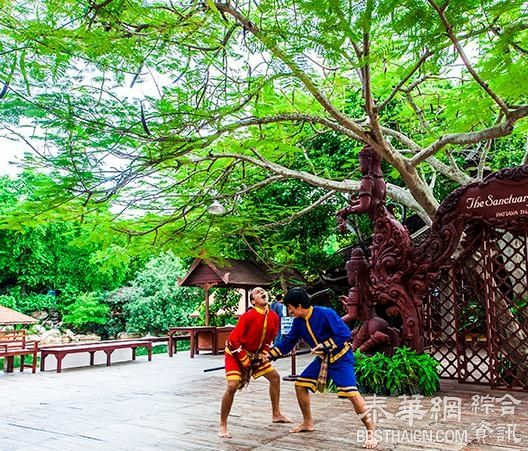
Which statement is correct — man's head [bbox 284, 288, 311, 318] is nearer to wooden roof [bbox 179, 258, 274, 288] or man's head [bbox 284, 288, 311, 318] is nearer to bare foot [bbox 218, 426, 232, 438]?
bare foot [bbox 218, 426, 232, 438]

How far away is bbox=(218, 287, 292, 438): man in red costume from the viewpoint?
15.5 feet

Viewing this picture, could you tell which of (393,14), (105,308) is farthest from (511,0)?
(105,308)

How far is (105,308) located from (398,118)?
652 inches

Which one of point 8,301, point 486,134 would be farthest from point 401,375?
point 8,301

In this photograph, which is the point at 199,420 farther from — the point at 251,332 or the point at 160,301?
the point at 160,301

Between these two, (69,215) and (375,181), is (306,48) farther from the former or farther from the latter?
(69,215)

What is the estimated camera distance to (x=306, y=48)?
4.62 m

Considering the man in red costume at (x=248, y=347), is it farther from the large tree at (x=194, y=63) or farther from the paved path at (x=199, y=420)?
the large tree at (x=194, y=63)

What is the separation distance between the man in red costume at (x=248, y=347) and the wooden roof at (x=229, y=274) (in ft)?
24.4

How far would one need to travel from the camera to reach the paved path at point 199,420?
445 centimetres

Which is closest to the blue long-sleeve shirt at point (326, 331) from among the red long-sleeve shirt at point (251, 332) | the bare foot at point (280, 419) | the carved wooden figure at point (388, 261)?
the red long-sleeve shirt at point (251, 332)

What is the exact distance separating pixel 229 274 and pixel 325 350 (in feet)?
27.2

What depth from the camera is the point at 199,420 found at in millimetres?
5500

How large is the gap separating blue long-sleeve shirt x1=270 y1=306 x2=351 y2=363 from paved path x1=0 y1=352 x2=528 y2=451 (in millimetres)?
809
